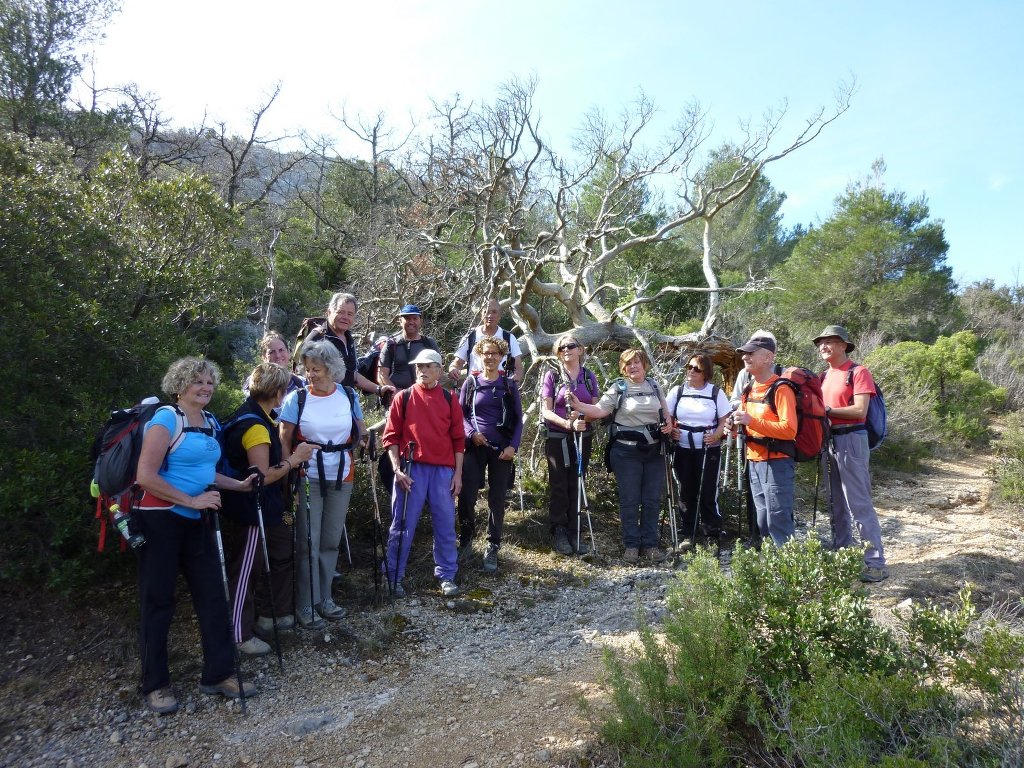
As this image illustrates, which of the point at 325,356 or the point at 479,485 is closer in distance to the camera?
the point at 325,356

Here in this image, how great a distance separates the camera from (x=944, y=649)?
282 cm

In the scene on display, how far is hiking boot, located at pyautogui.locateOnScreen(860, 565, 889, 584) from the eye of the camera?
5266mm

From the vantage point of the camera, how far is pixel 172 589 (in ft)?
11.4

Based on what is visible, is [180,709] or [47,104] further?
[47,104]

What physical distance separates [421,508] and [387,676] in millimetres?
1326

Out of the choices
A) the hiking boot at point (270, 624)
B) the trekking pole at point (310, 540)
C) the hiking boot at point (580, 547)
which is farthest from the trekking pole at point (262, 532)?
the hiking boot at point (580, 547)

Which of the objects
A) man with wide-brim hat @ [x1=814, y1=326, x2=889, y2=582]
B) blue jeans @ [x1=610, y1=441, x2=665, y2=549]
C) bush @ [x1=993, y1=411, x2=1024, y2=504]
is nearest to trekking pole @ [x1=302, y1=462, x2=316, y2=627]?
blue jeans @ [x1=610, y1=441, x2=665, y2=549]

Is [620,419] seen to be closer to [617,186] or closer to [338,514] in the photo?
[338,514]

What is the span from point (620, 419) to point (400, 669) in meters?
2.96

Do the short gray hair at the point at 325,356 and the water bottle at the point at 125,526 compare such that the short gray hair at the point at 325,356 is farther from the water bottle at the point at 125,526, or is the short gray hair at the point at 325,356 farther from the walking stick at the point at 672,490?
the walking stick at the point at 672,490

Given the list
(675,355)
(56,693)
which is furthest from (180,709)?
(675,355)

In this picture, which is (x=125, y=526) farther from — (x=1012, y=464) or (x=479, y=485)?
(x=1012, y=464)

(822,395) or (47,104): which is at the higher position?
(47,104)

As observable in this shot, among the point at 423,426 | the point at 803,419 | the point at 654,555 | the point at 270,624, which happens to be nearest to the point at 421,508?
the point at 423,426
